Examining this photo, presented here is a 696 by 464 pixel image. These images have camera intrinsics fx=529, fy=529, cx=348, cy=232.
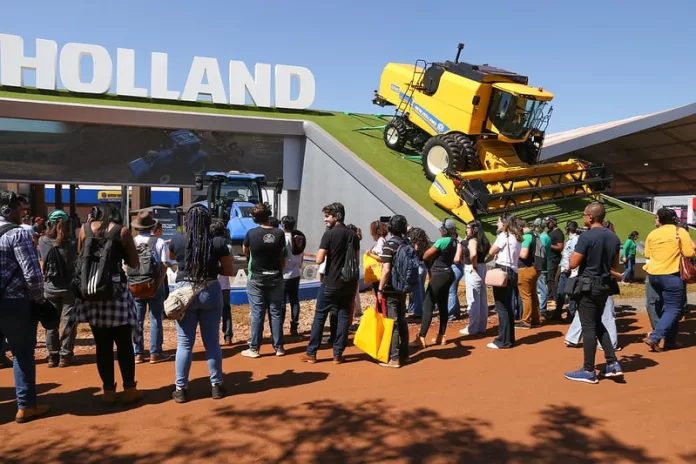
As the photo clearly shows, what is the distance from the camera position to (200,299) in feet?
15.1

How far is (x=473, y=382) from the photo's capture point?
17.6 feet

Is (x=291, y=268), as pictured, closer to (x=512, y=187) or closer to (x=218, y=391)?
(x=218, y=391)

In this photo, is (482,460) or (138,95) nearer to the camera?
(482,460)

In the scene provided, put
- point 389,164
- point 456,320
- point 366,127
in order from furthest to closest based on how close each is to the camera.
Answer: point 366,127, point 389,164, point 456,320

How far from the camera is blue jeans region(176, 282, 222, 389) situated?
4637 mm

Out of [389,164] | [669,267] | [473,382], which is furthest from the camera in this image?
[389,164]

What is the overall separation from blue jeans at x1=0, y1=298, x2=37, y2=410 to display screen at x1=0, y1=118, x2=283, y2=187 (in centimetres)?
1528

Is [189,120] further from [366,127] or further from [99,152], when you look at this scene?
[366,127]

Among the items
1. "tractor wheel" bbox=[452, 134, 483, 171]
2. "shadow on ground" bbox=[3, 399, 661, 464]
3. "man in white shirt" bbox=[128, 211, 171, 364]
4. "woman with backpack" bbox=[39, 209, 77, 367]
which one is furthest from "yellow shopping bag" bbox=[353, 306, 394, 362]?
"tractor wheel" bbox=[452, 134, 483, 171]

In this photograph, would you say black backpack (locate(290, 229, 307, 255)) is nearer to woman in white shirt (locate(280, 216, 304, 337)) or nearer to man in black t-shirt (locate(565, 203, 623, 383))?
woman in white shirt (locate(280, 216, 304, 337))

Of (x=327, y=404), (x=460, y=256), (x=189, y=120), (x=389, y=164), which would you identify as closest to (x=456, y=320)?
(x=460, y=256)

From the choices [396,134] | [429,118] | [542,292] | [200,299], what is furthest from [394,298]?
[396,134]

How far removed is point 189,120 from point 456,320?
44.9 feet

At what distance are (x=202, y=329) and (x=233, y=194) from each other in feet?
37.2
